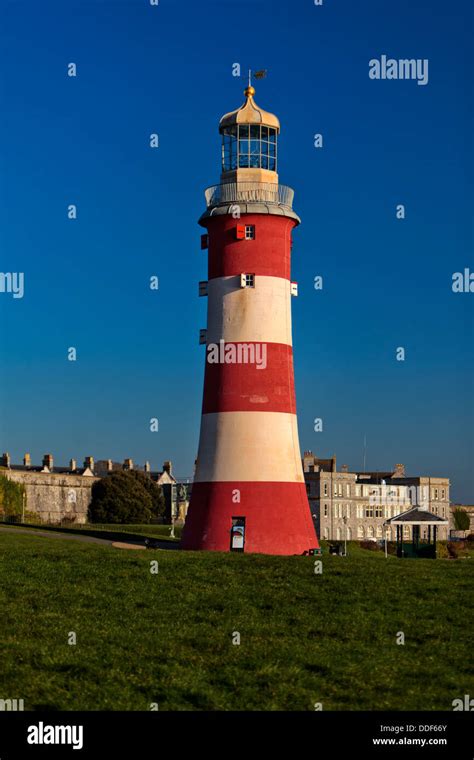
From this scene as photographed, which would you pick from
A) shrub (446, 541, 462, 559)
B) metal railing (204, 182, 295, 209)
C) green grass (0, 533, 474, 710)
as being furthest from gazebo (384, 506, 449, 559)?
green grass (0, 533, 474, 710)

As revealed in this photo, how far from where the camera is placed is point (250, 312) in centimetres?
4353

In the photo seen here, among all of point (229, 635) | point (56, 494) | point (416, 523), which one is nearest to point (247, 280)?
point (416, 523)

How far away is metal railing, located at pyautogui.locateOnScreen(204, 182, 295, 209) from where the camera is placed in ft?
148

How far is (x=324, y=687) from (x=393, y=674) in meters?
1.56

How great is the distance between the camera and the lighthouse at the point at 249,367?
42562 millimetres

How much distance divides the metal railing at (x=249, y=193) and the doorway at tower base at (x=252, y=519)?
12392mm

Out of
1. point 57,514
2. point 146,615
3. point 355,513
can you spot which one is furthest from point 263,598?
point 355,513

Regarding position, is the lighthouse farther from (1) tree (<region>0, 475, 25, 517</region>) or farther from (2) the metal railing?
(1) tree (<region>0, 475, 25, 517</region>)

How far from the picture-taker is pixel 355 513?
124 m

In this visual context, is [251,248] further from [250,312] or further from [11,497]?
[11,497]

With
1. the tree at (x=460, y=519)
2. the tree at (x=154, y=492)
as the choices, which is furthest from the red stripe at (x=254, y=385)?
the tree at (x=460, y=519)

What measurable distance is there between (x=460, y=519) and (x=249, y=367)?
4470 inches

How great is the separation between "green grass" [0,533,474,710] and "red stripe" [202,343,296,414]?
12848 mm
